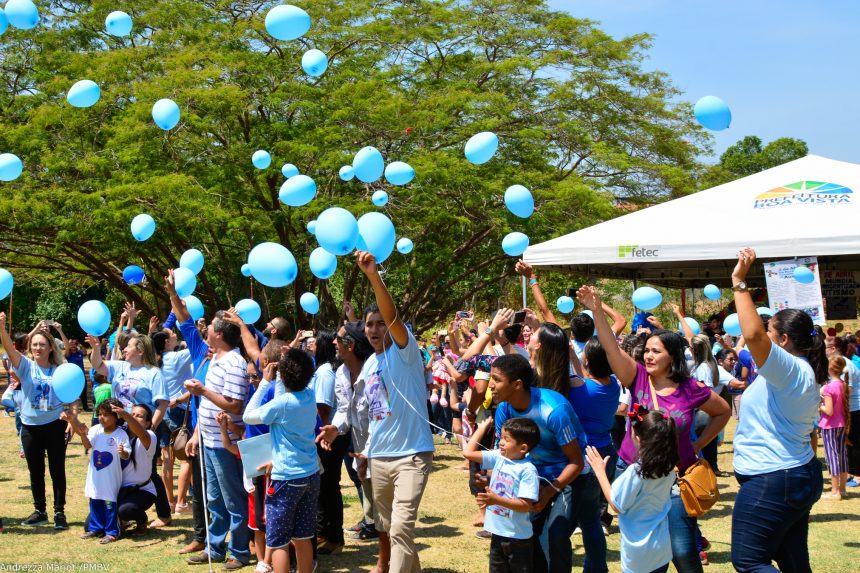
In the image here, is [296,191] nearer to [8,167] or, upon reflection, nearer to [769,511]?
[8,167]

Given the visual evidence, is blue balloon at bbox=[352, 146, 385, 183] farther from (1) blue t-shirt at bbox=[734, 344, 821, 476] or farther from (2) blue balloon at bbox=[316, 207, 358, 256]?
(1) blue t-shirt at bbox=[734, 344, 821, 476]

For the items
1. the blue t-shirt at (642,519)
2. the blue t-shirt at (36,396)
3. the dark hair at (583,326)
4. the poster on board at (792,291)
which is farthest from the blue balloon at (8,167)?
the poster on board at (792,291)

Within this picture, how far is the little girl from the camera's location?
782cm

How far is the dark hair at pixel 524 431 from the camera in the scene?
3967 mm

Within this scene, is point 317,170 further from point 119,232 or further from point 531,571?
point 531,571

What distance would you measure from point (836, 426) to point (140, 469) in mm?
6275

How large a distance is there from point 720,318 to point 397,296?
1258 cm

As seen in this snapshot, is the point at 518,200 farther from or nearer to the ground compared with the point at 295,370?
farther from the ground

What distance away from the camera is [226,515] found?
18.9ft

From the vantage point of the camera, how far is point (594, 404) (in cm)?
480

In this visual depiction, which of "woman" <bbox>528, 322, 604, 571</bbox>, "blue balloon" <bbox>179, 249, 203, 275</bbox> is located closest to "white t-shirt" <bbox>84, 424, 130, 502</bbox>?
"blue balloon" <bbox>179, 249, 203, 275</bbox>

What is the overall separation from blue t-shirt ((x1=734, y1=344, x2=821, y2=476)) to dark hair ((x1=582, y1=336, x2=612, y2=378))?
3.54ft

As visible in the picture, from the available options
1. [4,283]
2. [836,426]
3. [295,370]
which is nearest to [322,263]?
[295,370]

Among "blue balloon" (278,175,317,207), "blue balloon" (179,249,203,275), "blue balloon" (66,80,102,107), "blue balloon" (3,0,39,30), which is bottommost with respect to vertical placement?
"blue balloon" (179,249,203,275)
